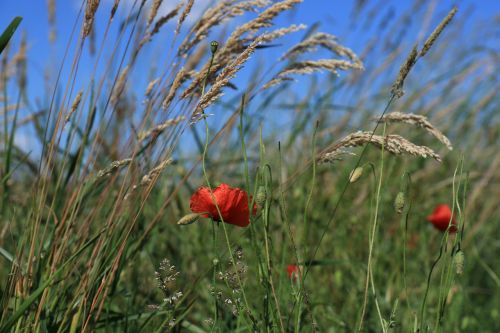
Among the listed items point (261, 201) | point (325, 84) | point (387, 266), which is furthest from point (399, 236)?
point (261, 201)

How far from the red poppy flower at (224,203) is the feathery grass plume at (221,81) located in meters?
0.14

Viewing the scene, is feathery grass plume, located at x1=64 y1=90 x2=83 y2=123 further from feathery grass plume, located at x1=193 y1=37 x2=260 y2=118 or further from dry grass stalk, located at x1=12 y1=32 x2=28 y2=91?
dry grass stalk, located at x1=12 y1=32 x2=28 y2=91

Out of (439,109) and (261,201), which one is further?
(439,109)

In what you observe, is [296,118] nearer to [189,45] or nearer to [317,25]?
[317,25]

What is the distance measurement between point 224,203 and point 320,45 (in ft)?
1.95

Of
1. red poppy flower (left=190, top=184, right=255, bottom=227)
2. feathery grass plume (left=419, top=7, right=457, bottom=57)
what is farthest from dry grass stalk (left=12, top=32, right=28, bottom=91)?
feathery grass plume (left=419, top=7, right=457, bottom=57)

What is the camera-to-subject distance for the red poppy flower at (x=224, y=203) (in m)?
1.08

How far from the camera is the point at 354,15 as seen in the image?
3.13 metres

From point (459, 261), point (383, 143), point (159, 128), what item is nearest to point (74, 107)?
point (159, 128)

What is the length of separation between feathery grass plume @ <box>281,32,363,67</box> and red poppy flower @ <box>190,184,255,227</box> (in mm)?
518

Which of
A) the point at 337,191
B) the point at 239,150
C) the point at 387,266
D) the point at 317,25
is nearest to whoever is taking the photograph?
the point at 387,266

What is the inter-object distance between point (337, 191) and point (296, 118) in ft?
1.34

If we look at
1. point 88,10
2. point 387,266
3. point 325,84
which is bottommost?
point 387,266

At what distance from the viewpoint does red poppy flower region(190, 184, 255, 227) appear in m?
1.08
